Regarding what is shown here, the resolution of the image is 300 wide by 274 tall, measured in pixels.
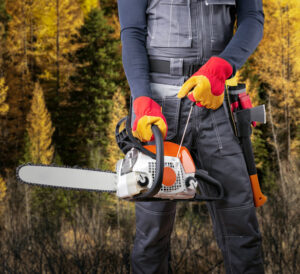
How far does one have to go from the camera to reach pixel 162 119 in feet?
5.10

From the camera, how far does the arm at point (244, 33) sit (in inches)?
63.9

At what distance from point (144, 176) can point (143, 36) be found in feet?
2.29

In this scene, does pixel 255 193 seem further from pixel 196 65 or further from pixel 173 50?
pixel 173 50

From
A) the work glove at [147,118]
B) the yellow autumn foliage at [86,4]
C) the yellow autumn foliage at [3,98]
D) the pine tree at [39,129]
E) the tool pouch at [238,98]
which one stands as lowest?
the work glove at [147,118]

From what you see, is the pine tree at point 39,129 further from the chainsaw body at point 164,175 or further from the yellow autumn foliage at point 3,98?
A: the chainsaw body at point 164,175

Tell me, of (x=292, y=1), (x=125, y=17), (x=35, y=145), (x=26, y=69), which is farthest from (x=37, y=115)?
(x=125, y=17)

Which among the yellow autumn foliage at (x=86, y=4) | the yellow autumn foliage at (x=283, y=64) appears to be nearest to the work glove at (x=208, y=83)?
the yellow autumn foliage at (x=283, y=64)

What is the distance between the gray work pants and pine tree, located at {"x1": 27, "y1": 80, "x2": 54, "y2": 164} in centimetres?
2239

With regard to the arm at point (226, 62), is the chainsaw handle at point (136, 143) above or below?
below

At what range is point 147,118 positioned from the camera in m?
1.54

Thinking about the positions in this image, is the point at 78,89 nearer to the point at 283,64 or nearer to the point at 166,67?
the point at 283,64

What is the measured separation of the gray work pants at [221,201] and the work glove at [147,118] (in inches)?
5.3

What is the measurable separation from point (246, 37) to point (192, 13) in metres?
0.27

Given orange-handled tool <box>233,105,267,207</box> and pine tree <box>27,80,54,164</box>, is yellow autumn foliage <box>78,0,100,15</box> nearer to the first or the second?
pine tree <box>27,80,54,164</box>
